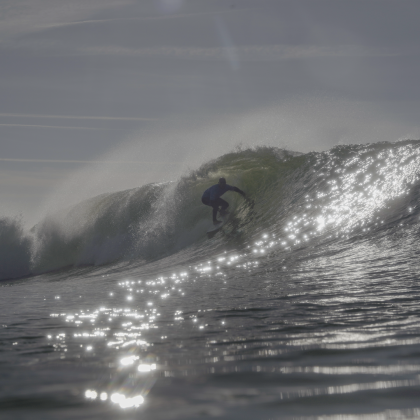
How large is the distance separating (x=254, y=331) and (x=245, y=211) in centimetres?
962

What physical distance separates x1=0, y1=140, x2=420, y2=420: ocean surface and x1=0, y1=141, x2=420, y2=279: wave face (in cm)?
10

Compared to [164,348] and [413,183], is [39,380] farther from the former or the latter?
[413,183]

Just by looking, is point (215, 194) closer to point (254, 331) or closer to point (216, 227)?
point (216, 227)

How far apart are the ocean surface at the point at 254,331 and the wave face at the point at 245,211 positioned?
101 millimetres

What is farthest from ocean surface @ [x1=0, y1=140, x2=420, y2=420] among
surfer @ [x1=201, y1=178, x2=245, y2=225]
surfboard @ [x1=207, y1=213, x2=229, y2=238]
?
surfer @ [x1=201, y1=178, x2=245, y2=225]

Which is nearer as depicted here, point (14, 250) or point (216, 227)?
point (216, 227)

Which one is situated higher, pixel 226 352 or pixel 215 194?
pixel 215 194

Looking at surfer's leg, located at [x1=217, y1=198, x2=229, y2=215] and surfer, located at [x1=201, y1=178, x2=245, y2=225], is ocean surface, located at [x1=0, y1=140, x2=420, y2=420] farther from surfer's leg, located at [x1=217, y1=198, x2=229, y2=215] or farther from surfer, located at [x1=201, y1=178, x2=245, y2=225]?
surfer's leg, located at [x1=217, y1=198, x2=229, y2=215]

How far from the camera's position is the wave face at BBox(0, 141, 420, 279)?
9570mm

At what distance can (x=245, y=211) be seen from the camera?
12586mm

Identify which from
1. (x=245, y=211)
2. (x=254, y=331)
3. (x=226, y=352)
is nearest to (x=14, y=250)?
(x=245, y=211)

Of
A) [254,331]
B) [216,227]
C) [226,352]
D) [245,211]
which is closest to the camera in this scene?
[226,352]

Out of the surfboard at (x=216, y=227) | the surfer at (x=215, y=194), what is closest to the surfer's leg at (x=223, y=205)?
the surfer at (x=215, y=194)

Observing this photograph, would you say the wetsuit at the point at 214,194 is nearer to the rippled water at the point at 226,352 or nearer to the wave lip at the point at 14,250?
the rippled water at the point at 226,352
